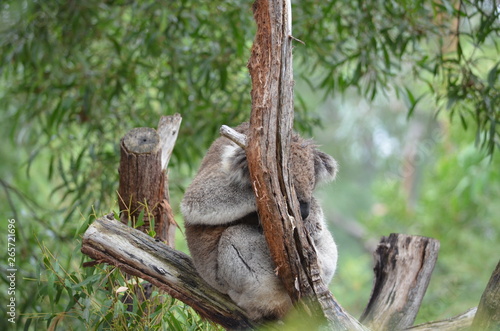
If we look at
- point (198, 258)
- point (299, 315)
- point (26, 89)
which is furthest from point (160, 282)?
point (26, 89)

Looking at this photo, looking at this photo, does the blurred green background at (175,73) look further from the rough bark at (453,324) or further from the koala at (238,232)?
the rough bark at (453,324)

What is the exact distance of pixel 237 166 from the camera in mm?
2404

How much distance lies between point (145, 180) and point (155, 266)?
58 cm

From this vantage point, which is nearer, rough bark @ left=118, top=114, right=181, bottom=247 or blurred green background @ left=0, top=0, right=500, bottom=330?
rough bark @ left=118, top=114, right=181, bottom=247

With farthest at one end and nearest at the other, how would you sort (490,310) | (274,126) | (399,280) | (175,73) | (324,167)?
(175,73), (399,280), (324,167), (490,310), (274,126)

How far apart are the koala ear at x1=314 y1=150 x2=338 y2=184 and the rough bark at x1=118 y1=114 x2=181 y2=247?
29.4 inches

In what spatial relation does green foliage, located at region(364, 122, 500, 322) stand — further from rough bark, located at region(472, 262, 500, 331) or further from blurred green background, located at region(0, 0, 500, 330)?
rough bark, located at region(472, 262, 500, 331)

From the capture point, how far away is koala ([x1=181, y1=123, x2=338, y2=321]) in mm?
2385

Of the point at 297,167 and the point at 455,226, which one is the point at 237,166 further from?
the point at 455,226

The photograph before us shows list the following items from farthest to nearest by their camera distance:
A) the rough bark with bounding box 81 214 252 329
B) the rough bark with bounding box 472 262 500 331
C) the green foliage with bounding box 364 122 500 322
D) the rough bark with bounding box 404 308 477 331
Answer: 1. the green foliage with bounding box 364 122 500 322
2. the rough bark with bounding box 404 308 477 331
3. the rough bark with bounding box 81 214 252 329
4. the rough bark with bounding box 472 262 500 331

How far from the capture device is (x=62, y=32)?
14.7ft

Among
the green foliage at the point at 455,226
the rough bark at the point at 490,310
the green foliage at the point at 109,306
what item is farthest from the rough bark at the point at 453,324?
the green foliage at the point at 455,226

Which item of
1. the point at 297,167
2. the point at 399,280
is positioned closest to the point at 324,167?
the point at 297,167

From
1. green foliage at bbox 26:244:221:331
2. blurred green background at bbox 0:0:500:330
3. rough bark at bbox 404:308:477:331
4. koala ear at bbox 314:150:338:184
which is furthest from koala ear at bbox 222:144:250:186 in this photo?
blurred green background at bbox 0:0:500:330
